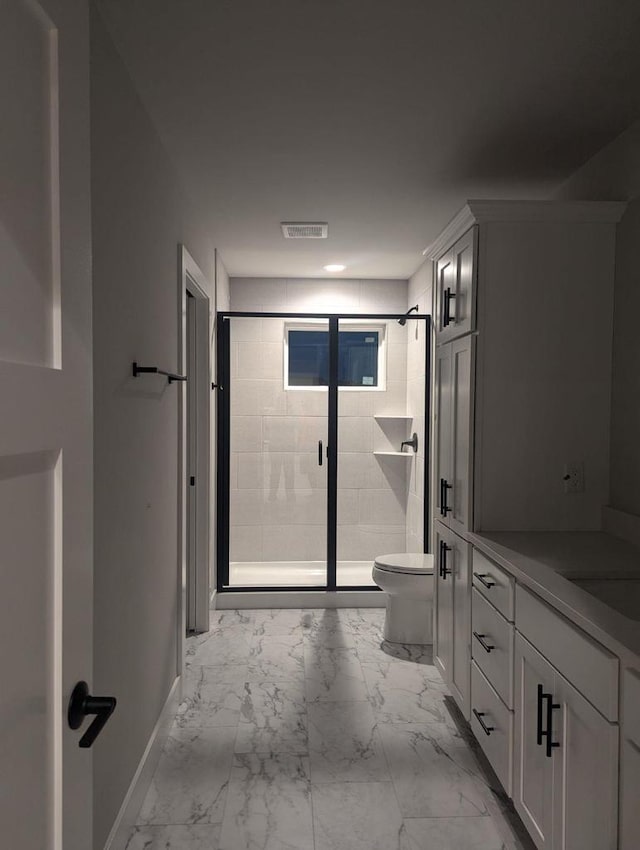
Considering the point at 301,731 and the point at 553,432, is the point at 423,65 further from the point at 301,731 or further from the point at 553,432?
the point at 301,731

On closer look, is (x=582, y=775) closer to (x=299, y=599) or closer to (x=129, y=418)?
(x=129, y=418)

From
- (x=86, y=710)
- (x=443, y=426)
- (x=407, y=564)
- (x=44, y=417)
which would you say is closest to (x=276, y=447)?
(x=407, y=564)

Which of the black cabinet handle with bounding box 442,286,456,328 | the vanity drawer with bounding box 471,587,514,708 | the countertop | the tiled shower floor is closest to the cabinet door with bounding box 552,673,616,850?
the countertop

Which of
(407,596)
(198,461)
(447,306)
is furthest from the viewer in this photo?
(198,461)

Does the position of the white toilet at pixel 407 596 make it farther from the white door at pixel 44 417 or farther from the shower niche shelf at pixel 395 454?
the white door at pixel 44 417

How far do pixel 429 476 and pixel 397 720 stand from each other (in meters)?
1.87

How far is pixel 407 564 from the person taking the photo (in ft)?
12.7

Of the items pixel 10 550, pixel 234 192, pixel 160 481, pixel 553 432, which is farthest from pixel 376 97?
pixel 10 550

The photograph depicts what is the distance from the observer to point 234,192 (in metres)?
3.23

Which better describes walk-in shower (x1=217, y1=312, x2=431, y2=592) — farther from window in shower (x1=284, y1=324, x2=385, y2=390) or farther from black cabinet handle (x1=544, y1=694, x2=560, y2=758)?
black cabinet handle (x1=544, y1=694, x2=560, y2=758)

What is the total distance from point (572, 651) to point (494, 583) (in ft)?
2.18

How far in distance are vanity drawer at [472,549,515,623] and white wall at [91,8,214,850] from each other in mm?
1274

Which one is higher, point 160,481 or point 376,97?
point 376,97

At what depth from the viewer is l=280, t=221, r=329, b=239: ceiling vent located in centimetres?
377
